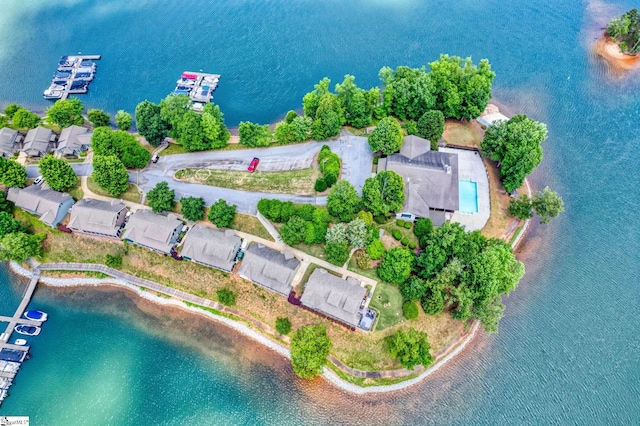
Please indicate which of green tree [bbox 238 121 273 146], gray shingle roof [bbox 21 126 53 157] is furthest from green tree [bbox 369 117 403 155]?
gray shingle roof [bbox 21 126 53 157]

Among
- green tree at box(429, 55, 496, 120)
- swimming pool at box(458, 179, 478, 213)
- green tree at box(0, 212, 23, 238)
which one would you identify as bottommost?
green tree at box(0, 212, 23, 238)

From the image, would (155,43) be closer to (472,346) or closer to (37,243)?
(37,243)

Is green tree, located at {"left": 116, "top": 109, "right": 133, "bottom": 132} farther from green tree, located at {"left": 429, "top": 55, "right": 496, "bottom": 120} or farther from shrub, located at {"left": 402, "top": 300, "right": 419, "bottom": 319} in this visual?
shrub, located at {"left": 402, "top": 300, "right": 419, "bottom": 319}

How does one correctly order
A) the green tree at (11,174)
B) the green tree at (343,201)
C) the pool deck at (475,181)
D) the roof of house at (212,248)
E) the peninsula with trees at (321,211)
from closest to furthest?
the peninsula with trees at (321,211)
the roof of house at (212,248)
the green tree at (343,201)
the pool deck at (475,181)
the green tree at (11,174)

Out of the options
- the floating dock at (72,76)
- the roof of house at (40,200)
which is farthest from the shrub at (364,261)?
the floating dock at (72,76)

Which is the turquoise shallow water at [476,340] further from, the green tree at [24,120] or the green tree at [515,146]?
the green tree at [24,120]

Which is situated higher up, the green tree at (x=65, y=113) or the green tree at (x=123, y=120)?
the green tree at (x=123, y=120)

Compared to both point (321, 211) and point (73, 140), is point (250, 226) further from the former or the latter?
point (73, 140)

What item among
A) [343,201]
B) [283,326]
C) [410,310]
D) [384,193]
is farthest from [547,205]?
[283,326]
